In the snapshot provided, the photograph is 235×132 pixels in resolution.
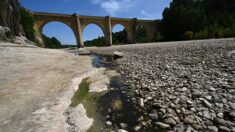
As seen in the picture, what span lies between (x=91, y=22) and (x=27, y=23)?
698 inches

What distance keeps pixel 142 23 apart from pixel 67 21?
25784mm

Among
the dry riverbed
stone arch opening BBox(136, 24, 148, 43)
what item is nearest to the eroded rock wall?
the dry riverbed

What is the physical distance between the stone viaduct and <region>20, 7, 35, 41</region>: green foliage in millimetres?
2167

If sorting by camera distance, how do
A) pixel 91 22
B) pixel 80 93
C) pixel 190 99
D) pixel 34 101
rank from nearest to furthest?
1. pixel 190 99
2. pixel 34 101
3. pixel 80 93
4. pixel 91 22

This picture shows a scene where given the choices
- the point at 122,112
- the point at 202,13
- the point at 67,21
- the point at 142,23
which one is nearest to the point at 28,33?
the point at 67,21

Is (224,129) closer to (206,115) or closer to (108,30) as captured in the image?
(206,115)

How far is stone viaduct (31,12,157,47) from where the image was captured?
139ft

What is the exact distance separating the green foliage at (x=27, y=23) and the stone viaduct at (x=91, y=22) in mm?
2167

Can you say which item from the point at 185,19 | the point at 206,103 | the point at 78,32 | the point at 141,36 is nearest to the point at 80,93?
the point at 206,103

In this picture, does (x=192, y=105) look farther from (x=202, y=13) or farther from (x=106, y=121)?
(x=202, y=13)

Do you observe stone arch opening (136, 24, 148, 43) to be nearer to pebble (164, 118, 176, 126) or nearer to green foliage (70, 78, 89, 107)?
green foliage (70, 78, 89, 107)

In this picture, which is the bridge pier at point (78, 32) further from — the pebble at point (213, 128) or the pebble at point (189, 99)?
the pebble at point (213, 128)

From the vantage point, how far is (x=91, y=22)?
50781 mm

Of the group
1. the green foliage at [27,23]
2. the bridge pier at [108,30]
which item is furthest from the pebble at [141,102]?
the bridge pier at [108,30]
